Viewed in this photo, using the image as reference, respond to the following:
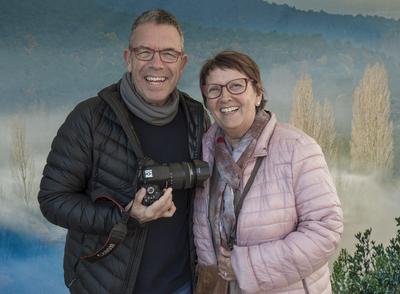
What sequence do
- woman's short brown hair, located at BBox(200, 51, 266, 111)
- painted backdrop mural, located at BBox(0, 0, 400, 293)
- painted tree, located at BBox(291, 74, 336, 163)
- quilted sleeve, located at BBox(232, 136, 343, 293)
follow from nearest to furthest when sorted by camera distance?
quilted sleeve, located at BBox(232, 136, 343, 293), woman's short brown hair, located at BBox(200, 51, 266, 111), painted backdrop mural, located at BBox(0, 0, 400, 293), painted tree, located at BBox(291, 74, 336, 163)

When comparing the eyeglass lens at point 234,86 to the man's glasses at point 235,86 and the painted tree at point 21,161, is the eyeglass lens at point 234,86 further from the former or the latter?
the painted tree at point 21,161

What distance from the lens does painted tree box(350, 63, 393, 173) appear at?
11.2ft

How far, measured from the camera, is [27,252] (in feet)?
10.4

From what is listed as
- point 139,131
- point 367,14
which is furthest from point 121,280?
point 367,14

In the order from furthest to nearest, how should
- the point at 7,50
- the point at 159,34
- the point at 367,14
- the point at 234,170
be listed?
the point at 367,14
the point at 7,50
the point at 159,34
the point at 234,170

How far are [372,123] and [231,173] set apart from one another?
2123 mm

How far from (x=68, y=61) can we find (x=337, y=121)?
1723 mm

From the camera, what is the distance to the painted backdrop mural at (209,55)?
10.3ft

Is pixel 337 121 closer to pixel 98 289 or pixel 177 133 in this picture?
pixel 177 133

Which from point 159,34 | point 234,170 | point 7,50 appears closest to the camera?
point 234,170

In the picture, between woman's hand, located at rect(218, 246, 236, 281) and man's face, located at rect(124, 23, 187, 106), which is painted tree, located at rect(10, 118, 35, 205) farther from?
woman's hand, located at rect(218, 246, 236, 281)

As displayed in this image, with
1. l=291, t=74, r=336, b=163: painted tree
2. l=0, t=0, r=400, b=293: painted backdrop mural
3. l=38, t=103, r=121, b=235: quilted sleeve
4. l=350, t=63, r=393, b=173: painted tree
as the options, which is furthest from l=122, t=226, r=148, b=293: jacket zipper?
l=350, t=63, r=393, b=173: painted tree

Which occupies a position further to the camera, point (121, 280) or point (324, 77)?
point (324, 77)

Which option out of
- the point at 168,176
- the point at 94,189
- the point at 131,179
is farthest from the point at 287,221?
the point at 94,189
